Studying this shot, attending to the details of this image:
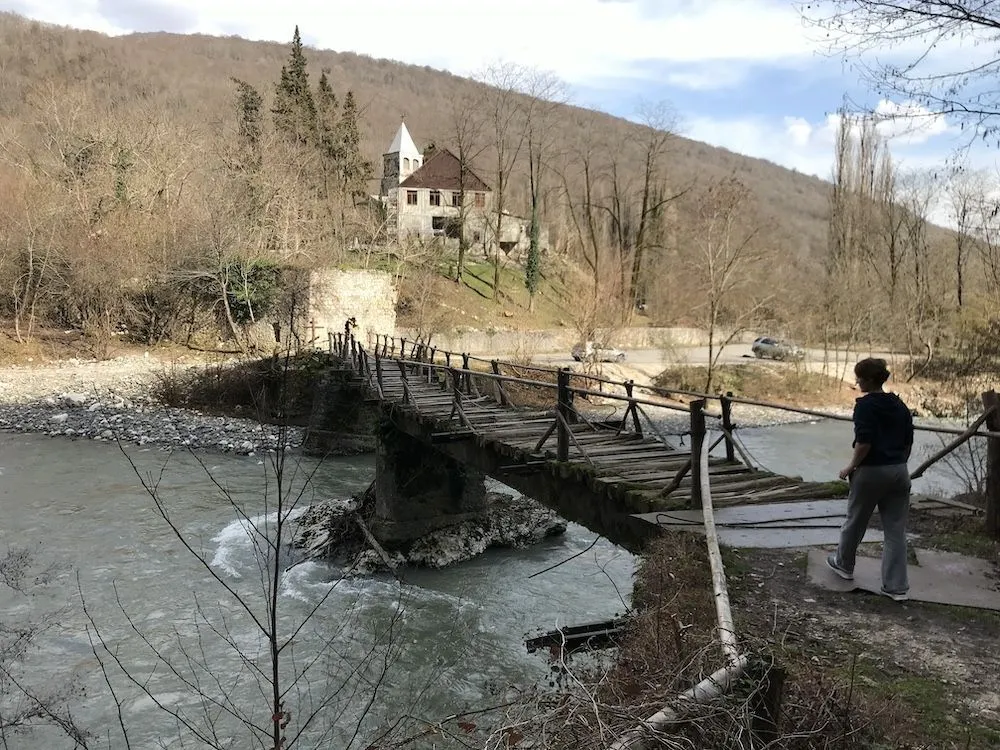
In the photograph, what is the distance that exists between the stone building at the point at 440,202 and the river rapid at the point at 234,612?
38.5 m

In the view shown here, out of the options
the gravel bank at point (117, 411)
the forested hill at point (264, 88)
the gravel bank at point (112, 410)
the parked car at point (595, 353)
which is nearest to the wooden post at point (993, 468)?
the gravel bank at point (117, 411)

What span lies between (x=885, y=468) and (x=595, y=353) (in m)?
30.0

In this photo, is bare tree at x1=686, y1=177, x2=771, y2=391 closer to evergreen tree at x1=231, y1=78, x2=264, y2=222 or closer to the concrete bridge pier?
the concrete bridge pier

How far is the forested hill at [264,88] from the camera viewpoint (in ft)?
173

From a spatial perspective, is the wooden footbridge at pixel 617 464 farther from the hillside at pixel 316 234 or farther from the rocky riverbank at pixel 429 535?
the hillside at pixel 316 234

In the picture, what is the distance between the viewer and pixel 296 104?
49.4m

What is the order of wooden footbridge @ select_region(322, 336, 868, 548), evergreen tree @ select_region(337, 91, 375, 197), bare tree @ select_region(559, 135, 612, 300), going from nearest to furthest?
1. wooden footbridge @ select_region(322, 336, 868, 548)
2. evergreen tree @ select_region(337, 91, 375, 197)
3. bare tree @ select_region(559, 135, 612, 300)

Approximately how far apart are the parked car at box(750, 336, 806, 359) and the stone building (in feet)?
71.4

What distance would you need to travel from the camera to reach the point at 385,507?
14602 millimetres

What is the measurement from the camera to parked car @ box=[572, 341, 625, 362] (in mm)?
34281

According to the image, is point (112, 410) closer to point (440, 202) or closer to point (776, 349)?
point (776, 349)

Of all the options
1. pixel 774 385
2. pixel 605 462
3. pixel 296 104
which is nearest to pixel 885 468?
pixel 605 462

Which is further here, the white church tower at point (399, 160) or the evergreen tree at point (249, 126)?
the white church tower at point (399, 160)

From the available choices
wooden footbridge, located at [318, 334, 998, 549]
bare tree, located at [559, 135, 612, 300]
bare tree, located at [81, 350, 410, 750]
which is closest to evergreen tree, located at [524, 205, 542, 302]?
bare tree, located at [559, 135, 612, 300]
